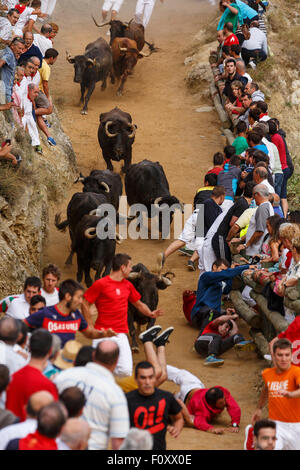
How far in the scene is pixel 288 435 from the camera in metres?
7.51

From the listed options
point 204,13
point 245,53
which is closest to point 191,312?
point 245,53

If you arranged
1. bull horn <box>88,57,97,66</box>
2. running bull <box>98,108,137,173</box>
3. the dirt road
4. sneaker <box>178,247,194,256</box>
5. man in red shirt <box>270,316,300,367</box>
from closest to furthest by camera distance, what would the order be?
man in red shirt <box>270,316,300,367</box>, the dirt road, sneaker <box>178,247,194,256</box>, running bull <box>98,108,137,173</box>, bull horn <box>88,57,97,66</box>

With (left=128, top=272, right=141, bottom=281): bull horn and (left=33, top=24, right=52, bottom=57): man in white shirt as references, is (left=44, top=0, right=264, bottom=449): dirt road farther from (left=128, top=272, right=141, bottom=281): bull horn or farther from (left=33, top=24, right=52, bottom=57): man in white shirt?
(left=33, top=24, right=52, bottom=57): man in white shirt

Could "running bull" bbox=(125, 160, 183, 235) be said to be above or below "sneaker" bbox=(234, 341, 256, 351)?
below

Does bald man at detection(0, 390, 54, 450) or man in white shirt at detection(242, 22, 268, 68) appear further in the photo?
man in white shirt at detection(242, 22, 268, 68)

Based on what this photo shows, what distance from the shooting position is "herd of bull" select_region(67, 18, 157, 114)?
21828 millimetres

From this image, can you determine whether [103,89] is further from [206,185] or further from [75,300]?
[75,300]

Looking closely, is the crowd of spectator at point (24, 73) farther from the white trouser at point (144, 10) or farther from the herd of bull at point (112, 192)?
the white trouser at point (144, 10)

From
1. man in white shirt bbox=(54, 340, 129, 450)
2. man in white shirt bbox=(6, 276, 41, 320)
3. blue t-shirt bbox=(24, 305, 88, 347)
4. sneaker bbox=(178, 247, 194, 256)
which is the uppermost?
man in white shirt bbox=(54, 340, 129, 450)

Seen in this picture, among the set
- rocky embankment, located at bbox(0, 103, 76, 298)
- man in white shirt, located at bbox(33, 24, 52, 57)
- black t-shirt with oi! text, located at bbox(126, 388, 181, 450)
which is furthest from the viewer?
man in white shirt, located at bbox(33, 24, 52, 57)

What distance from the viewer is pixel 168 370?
30.5ft

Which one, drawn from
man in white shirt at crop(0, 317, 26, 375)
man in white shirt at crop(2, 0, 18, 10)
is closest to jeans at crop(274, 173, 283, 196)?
man in white shirt at crop(2, 0, 18, 10)

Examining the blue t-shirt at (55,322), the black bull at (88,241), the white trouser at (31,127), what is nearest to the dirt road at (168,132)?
the black bull at (88,241)

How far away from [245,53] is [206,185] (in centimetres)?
781
